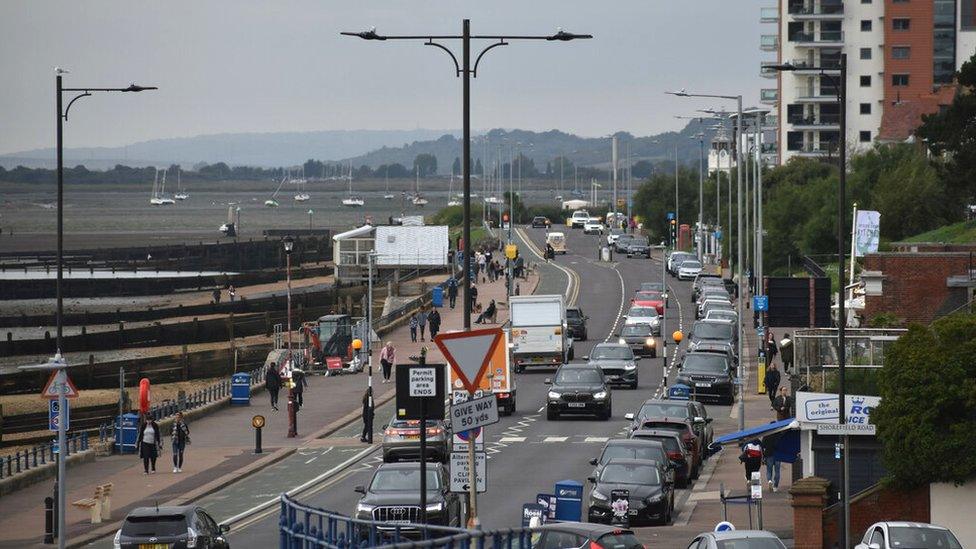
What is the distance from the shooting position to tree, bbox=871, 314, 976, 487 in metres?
29.2

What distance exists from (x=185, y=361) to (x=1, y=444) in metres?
23.4

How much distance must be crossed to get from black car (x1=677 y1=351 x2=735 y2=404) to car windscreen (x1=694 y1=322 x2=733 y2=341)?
29.8ft

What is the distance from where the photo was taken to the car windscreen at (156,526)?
25031 millimetres

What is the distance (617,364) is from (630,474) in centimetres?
2432

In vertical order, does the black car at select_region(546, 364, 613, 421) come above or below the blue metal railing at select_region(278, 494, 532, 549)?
below

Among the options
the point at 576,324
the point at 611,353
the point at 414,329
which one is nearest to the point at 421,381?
the point at 611,353

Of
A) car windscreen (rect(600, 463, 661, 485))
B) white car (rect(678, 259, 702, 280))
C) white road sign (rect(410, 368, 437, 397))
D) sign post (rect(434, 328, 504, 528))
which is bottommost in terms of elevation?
car windscreen (rect(600, 463, 661, 485))

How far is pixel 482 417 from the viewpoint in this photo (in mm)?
20953

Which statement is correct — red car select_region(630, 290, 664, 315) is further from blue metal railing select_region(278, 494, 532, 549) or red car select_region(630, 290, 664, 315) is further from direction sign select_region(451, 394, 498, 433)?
blue metal railing select_region(278, 494, 532, 549)

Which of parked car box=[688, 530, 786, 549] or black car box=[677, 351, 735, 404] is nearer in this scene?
parked car box=[688, 530, 786, 549]

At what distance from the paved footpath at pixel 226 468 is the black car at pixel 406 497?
548cm

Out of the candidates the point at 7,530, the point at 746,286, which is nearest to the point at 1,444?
the point at 7,530

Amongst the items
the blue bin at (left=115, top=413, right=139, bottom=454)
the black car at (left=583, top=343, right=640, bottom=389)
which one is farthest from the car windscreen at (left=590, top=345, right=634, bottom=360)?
the blue bin at (left=115, top=413, right=139, bottom=454)

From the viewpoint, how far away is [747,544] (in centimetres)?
2253
